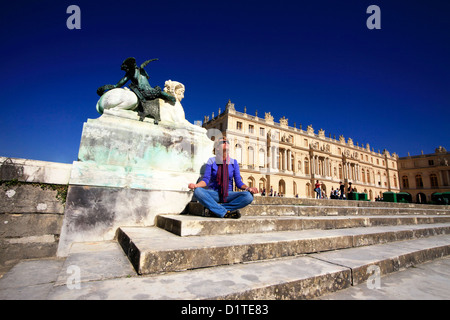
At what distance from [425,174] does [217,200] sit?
Answer: 64594 mm

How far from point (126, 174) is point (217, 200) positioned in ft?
4.08

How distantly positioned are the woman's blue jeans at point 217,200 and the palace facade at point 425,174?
57.1 m

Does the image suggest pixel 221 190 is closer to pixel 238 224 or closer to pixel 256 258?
pixel 238 224

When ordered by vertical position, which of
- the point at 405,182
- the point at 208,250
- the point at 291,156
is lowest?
the point at 208,250

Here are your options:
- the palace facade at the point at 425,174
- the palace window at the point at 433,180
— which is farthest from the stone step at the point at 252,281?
the palace window at the point at 433,180

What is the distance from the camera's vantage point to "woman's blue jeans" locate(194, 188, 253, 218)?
2545mm

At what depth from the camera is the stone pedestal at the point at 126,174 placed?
91.3 inches

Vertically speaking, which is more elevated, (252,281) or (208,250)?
(208,250)

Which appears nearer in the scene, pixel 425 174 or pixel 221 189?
pixel 221 189

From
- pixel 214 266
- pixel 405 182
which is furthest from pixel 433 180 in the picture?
pixel 214 266

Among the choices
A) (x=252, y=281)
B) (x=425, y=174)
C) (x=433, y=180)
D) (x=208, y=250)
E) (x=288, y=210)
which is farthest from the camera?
(x=425, y=174)

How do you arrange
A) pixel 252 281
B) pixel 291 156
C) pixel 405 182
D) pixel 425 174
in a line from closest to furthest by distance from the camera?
pixel 252 281, pixel 291 156, pixel 425 174, pixel 405 182

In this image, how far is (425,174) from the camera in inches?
1866
